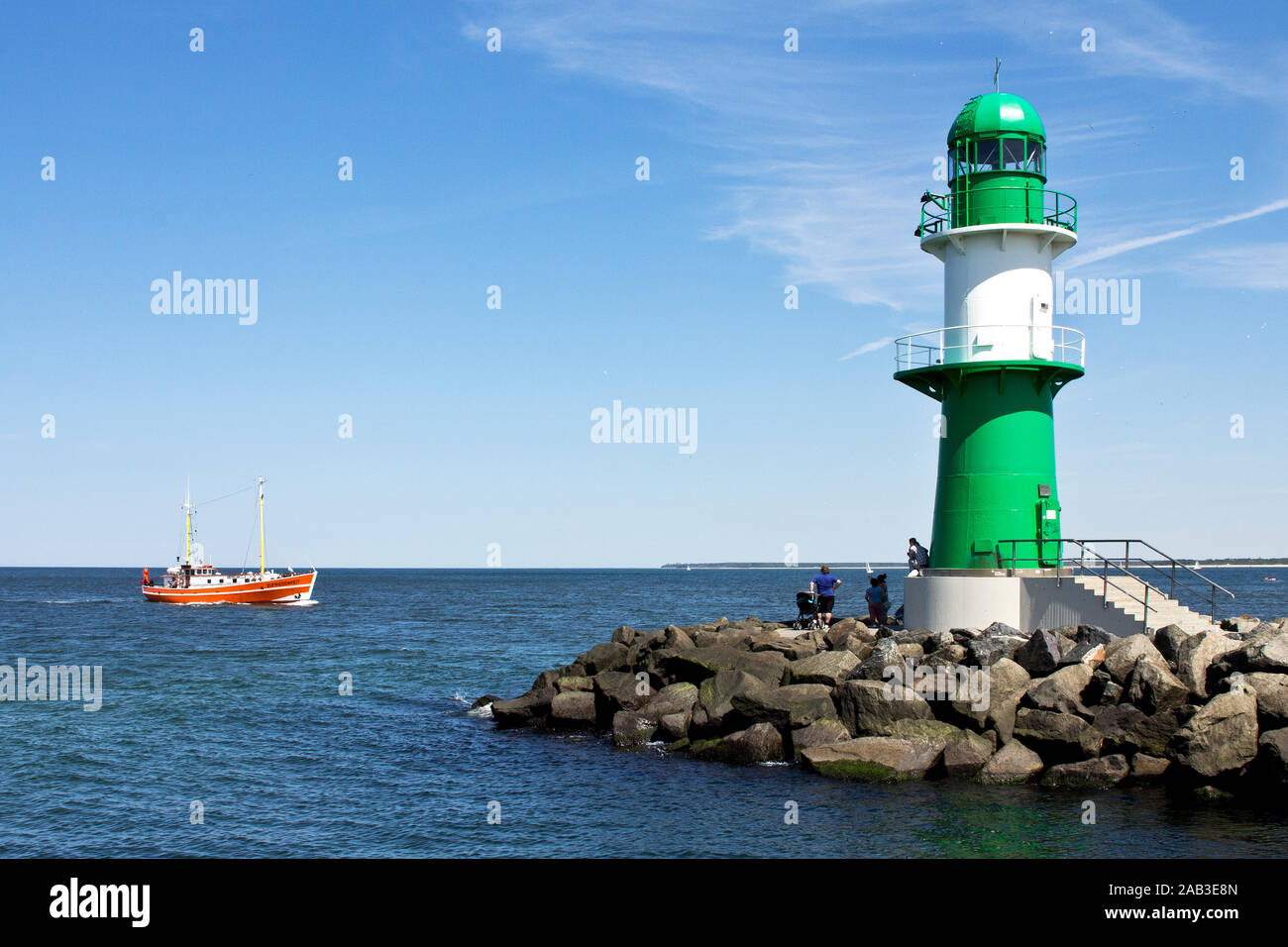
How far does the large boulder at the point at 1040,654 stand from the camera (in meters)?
18.3

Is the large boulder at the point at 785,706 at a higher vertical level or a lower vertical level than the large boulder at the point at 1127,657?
lower

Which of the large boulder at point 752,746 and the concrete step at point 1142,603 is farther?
the concrete step at point 1142,603

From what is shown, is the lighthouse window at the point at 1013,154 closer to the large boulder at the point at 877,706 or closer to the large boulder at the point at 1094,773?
the large boulder at the point at 877,706

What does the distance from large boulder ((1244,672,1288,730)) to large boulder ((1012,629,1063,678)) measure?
3130 millimetres

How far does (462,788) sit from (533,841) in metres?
3.46

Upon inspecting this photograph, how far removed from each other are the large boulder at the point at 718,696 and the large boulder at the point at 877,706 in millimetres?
1765

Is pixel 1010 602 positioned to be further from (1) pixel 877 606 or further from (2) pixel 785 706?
(2) pixel 785 706

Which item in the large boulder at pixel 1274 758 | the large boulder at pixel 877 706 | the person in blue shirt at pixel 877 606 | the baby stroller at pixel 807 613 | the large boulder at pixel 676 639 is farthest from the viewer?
the baby stroller at pixel 807 613

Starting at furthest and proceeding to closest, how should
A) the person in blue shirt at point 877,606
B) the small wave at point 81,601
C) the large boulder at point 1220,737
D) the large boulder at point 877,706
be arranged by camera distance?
the small wave at point 81,601 < the person in blue shirt at point 877,606 < the large boulder at point 877,706 < the large boulder at point 1220,737

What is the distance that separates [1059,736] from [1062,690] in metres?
0.85

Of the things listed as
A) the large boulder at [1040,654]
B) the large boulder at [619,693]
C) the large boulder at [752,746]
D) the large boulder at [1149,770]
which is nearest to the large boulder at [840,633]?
the large boulder at [619,693]
